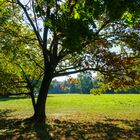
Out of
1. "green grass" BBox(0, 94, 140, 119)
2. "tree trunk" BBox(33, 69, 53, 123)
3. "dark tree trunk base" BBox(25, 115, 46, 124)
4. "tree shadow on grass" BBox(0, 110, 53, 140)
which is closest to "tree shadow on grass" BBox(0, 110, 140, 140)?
"tree shadow on grass" BBox(0, 110, 53, 140)

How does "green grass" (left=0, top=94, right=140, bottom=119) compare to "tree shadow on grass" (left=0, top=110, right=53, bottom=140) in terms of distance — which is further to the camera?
"green grass" (left=0, top=94, right=140, bottom=119)

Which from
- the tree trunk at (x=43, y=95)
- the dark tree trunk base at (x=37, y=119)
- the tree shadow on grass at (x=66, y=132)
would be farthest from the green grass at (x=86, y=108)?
the tree shadow on grass at (x=66, y=132)

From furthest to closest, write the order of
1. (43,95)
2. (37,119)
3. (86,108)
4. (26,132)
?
(86,108) < (43,95) < (37,119) < (26,132)

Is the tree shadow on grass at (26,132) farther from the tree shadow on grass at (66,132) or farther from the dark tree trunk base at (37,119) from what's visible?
the dark tree trunk base at (37,119)

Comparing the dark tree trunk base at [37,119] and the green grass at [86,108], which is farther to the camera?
the green grass at [86,108]

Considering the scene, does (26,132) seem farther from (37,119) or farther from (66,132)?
(37,119)

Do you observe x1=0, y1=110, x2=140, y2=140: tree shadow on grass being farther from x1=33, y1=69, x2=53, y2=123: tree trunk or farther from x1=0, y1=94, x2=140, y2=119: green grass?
x1=0, y1=94, x2=140, y2=119: green grass

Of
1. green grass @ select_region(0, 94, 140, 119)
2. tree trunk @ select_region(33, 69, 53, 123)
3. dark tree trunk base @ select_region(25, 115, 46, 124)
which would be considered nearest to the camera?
dark tree trunk base @ select_region(25, 115, 46, 124)

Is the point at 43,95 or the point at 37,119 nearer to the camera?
the point at 37,119

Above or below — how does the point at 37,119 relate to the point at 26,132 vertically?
above

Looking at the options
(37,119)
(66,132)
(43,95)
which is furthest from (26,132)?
(43,95)

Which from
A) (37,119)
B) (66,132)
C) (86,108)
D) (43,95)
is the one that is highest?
(43,95)

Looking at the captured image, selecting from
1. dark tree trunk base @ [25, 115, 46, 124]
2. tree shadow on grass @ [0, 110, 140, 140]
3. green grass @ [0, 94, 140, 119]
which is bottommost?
tree shadow on grass @ [0, 110, 140, 140]

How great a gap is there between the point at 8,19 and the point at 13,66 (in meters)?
3.34
